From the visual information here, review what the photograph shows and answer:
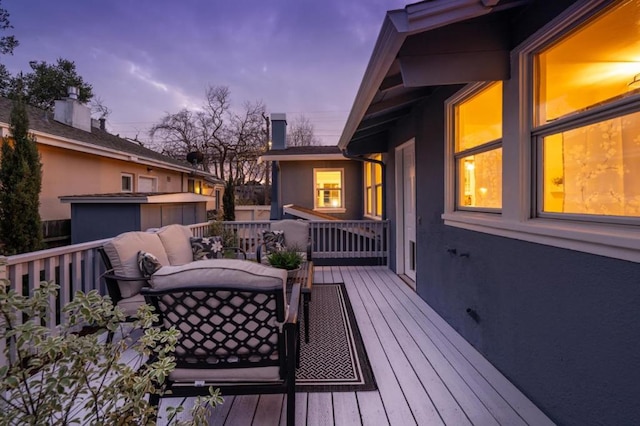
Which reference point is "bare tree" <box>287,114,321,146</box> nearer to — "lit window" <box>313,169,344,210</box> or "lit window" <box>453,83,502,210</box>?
"lit window" <box>313,169,344,210</box>

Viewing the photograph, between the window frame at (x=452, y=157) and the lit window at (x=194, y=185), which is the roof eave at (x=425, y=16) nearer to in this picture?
the window frame at (x=452, y=157)

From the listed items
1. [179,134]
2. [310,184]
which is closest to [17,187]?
[310,184]

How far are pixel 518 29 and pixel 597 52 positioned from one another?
2.26ft

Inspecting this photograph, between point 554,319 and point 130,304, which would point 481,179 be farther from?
point 130,304

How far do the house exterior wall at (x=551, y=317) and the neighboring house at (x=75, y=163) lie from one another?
783 cm

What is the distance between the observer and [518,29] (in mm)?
2416

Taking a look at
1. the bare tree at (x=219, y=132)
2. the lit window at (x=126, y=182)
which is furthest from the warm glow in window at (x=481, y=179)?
the bare tree at (x=219, y=132)

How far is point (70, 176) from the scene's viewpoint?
25.4 feet

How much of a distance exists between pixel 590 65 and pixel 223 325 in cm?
256

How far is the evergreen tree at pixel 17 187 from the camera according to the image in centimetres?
588

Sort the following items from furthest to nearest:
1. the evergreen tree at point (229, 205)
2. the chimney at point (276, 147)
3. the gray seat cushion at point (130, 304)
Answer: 1. the evergreen tree at point (229, 205)
2. the chimney at point (276, 147)
3. the gray seat cushion at point (130, 304)

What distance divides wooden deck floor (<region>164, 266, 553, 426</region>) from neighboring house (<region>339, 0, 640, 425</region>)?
0.53ft

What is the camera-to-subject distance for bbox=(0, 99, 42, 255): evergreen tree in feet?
19.3

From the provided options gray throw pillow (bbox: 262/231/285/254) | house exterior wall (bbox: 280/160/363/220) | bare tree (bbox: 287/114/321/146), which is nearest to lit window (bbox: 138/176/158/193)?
house exterior wall (bbox: 280/160/363/220)
